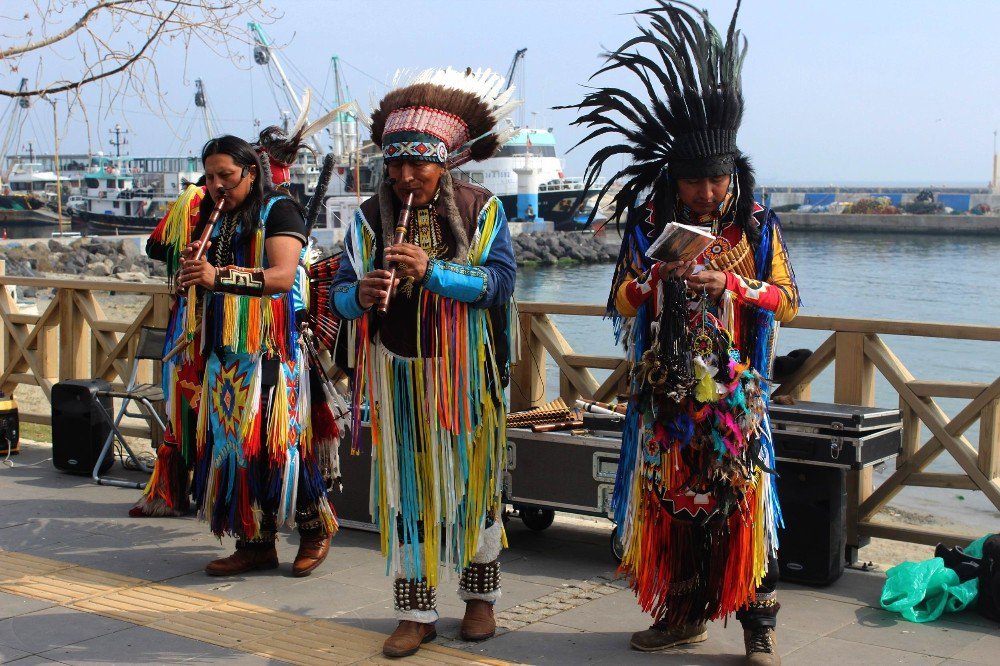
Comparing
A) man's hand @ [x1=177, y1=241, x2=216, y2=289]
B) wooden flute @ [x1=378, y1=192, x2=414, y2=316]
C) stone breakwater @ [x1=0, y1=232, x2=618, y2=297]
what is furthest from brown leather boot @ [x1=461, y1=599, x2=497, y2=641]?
stone breakwater @ [x1=0, y1=232, x2=618, y2=297]

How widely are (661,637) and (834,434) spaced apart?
3.76ft

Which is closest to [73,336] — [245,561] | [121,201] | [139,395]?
[139,395]

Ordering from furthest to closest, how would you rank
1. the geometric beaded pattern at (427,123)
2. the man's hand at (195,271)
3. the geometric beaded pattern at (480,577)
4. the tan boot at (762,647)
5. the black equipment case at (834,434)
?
the black equipment case at (834,434)
the man's hand at (195,271)
the geometric beaded pattern at (480,577)
the geometric beaded pattern at (427,123)
the tan boot at (762,647)

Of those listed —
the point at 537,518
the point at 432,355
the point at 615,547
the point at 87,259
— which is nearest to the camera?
the point at 432,355

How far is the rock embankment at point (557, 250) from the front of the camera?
46.1 m

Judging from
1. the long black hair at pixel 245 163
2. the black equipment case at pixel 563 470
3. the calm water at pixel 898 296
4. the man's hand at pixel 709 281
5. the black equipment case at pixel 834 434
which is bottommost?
the calm water at pixel 898 296

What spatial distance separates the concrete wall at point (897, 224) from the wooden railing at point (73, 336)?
53.4m

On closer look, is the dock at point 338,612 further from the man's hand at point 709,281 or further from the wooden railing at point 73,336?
the wooden railing at point 73,336

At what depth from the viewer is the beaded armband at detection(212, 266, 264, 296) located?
434 centimetres

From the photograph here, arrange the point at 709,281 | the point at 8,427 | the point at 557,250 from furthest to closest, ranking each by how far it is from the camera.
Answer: the point at 557,250 → the point at 8,427 → the point at 709,281

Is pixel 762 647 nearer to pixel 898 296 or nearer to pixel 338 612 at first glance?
pixel 338 612

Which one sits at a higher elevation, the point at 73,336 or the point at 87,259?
the point at 73,336

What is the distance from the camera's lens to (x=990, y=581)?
160 inches

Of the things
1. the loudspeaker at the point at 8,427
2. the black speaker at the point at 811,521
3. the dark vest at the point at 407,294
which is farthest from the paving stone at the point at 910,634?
the loudspeaker at the point at 8,427
